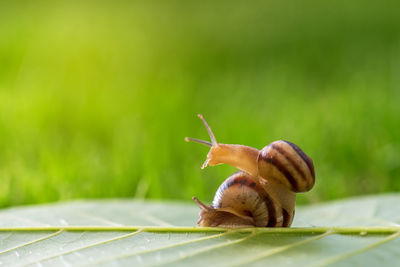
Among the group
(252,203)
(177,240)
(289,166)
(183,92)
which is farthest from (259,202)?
(183,92)

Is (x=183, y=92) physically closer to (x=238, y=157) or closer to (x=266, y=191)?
(x=238, y=157)

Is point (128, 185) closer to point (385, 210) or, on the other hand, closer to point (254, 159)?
point (254, 159)

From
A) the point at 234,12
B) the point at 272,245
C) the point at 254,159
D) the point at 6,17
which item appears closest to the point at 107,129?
the point at 254,159

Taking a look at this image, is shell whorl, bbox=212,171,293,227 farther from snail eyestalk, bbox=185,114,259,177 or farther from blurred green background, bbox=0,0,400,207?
blurred green background, bbox=0,0,400,207

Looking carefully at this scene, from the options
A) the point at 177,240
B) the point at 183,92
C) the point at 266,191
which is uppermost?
the point at 183,92

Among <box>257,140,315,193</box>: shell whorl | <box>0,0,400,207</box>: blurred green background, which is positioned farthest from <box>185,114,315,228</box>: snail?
<box>0,0,400,207</box>: blurred green background
